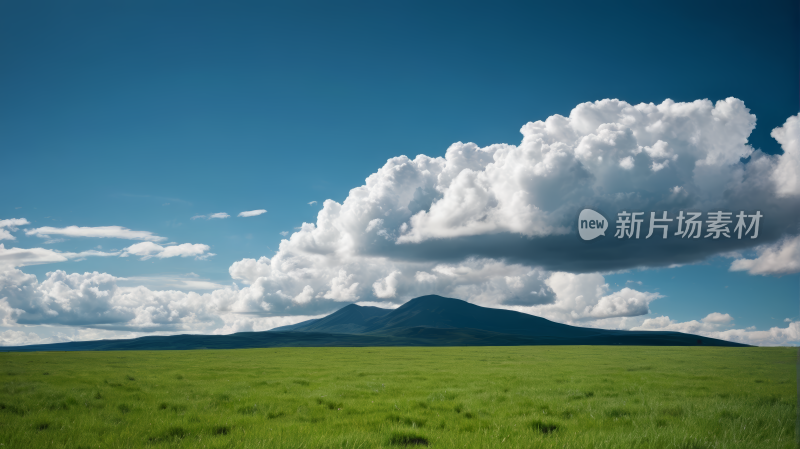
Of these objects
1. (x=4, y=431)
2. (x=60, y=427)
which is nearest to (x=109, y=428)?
(x=60, y=427)

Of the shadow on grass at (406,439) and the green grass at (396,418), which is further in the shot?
the shadow on grass at (406,439)

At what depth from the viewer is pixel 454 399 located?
53.4ft

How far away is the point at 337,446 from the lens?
9.02 metres

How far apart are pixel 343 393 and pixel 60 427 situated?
9.72m

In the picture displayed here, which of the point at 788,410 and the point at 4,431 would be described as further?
the point at 788,410

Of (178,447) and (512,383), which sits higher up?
(178,447)

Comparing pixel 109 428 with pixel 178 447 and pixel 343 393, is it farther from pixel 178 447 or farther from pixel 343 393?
pixel 343 393

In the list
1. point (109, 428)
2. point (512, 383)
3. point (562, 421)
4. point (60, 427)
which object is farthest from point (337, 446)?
point (512, 383)

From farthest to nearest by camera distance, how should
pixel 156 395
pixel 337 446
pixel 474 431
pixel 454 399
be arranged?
1. pixel 156 395
2. pixel 454 399
3. pixel 474 431
4. pixel 337 446

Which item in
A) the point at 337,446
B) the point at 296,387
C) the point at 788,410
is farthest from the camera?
the point at 296,387

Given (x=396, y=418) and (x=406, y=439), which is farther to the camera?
(x=396, y=418)

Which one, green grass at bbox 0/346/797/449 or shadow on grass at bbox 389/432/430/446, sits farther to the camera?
shadow on grass at bbox 389/432/430/446

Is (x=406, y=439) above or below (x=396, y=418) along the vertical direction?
above

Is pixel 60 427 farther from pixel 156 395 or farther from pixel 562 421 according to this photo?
pixel 562 421
